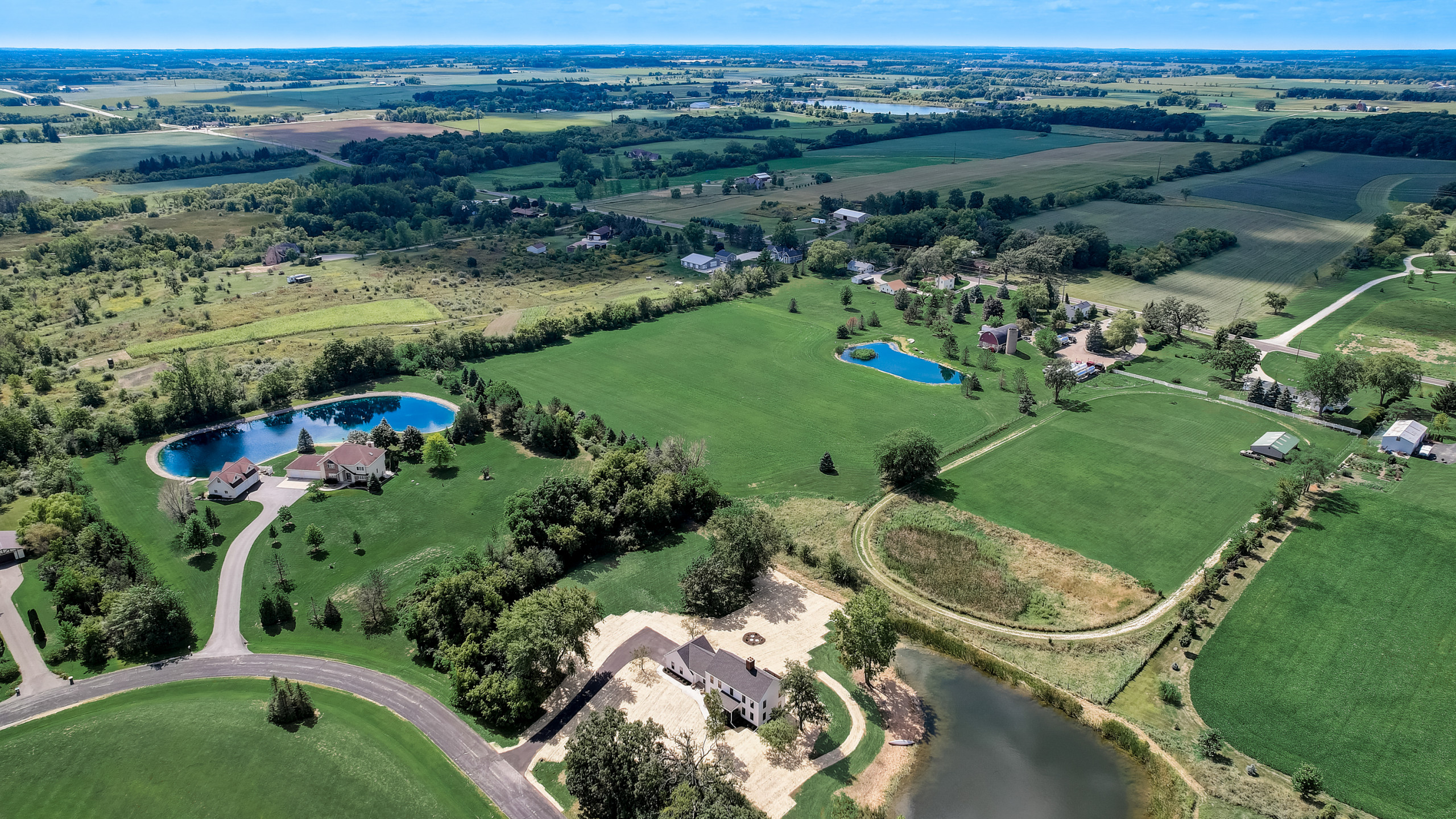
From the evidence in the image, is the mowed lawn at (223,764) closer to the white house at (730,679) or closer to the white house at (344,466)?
the white house at (730,679)

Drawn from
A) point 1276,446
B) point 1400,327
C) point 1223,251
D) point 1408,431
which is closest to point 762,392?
point 1276,446

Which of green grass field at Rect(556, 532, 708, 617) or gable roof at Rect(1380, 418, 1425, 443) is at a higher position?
gable roof at Rect(1380, 418, 1425, 443)

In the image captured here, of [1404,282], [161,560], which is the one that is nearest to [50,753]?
[161,560]

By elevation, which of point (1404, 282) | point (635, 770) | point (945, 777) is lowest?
point (945, 777)

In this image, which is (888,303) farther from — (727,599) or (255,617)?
(255,617)

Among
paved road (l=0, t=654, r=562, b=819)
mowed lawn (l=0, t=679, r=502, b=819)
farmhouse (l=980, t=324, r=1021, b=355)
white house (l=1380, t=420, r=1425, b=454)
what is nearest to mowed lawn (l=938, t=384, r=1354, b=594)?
white house (l=1380, t=420, r=1425, b=454)

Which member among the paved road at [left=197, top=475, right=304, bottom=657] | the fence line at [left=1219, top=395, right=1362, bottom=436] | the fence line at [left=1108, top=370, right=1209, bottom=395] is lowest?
the paved road at [left=197, top=475, right=304, bottom=657]

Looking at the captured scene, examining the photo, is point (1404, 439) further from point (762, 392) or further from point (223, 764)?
point (223, 764)

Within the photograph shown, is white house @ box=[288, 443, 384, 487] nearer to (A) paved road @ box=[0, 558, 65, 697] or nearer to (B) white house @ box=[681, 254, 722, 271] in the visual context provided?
(A) paved road @ box=[0, 558, 65, 697]
